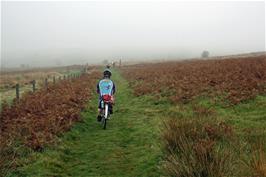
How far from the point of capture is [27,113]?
14.9 metres

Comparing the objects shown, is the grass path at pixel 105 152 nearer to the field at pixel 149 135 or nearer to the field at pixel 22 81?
the field at pixel 149 135

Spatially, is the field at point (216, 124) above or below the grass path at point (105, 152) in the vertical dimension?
above

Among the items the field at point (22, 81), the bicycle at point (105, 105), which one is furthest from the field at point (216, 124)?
the field at point (22, 81)

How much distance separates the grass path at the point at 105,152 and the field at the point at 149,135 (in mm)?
22

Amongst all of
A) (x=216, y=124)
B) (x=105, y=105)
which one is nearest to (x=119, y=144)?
(x=216, y=124)

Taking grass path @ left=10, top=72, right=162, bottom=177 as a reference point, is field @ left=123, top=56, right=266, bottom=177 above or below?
above

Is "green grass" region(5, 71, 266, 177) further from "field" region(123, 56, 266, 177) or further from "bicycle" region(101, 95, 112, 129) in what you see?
"bicycle" region(101, 95, 112, 129)

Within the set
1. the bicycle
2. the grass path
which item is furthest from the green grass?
the bicycle

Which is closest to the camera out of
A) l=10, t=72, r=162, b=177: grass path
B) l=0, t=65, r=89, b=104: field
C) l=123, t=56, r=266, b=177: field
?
l=123, t=56, r=266, b=177: field

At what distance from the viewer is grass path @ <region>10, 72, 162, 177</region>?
9023 millimetres

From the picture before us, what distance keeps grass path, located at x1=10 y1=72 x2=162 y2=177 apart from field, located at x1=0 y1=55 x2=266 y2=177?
2 cm

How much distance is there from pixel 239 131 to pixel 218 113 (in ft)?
9.76

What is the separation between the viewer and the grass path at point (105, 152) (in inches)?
Answer: 355

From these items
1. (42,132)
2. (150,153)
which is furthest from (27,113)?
(150,153)
